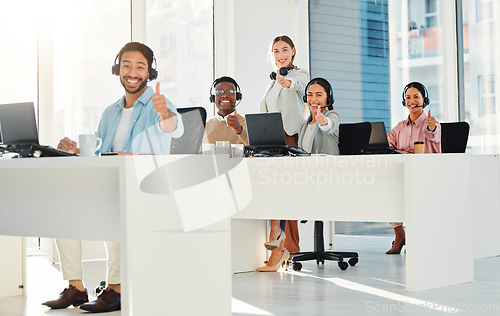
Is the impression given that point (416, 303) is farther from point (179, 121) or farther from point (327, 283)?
point (179, 121)

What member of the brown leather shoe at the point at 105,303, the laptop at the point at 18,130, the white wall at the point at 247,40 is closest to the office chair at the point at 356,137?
the brown leather shoe at the point at 105,303

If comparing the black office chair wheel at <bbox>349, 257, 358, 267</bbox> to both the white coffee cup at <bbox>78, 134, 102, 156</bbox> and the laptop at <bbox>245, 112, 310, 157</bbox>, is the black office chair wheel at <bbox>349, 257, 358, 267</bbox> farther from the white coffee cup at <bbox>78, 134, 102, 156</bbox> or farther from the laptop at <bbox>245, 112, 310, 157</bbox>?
the white coffee cup at <bbox>78, 134, 102, 156</bbox>

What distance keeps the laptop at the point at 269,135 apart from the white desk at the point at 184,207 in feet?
0.28

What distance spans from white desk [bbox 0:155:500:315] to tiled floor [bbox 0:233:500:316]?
0.24m

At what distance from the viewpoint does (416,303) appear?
10.9ft

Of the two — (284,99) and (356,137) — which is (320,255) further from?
(356,137)

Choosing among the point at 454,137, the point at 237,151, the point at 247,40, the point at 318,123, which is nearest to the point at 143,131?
the point at 237,151

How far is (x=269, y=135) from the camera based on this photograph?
3.73 meters

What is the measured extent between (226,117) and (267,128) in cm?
95

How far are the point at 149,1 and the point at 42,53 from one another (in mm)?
1277

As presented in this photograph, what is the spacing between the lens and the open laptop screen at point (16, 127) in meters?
2.86

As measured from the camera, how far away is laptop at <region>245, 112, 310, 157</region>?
372 centimetres

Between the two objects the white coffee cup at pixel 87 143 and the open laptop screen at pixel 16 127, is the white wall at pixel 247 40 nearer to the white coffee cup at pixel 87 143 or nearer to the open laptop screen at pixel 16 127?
the open laptop screen at pixel 16 127

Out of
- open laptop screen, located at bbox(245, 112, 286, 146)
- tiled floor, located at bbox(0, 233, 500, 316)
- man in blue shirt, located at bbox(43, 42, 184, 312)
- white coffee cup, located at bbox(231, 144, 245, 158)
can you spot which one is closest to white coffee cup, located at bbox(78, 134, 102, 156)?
man in blue shirt, located at bbox(43, 42, 184, 312)
